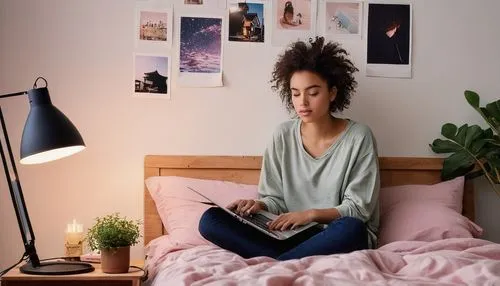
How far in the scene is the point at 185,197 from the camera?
8.04 feet

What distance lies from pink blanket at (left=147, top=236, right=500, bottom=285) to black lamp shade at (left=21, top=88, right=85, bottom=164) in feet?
1.67

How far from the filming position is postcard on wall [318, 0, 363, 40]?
274cm

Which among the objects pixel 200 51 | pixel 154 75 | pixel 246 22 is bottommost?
pixel 154 75

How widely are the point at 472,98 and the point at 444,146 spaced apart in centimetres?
23

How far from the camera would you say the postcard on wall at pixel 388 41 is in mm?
2756

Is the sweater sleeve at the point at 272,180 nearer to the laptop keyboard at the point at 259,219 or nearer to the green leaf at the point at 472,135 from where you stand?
the laptop keyboard at the point at 259,219

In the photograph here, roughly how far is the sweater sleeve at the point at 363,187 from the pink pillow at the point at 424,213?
0.36 ft

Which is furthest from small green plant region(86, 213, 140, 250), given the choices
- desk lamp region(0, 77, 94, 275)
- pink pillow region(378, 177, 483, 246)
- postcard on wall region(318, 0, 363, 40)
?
postcard on wall region(318, 0, 363, 40)

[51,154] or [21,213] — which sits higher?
[51,154]

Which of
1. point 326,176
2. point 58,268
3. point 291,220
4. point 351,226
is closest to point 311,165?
point 326,176

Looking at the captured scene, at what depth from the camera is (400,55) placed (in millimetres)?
2771

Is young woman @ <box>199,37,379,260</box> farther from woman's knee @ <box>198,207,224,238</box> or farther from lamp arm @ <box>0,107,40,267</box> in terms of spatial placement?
lamp arm @ <box>0,107,40,267</box>

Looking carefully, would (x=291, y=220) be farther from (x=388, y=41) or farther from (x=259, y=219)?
(x=388, y=41)

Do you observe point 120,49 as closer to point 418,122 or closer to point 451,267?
point 418,122
